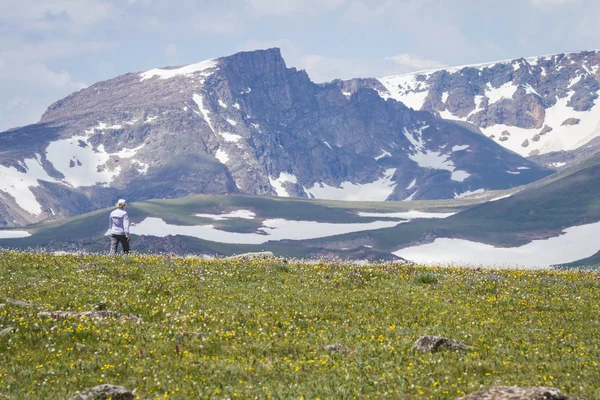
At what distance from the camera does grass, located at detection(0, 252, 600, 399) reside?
53.5ft

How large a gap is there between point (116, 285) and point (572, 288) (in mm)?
17858

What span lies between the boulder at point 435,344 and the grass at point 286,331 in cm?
39

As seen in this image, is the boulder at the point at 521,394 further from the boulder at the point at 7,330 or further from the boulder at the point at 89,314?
the boulder at the point at 7,330

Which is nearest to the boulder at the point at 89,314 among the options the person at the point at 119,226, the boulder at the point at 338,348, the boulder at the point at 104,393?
the boulder at the point at 338,348

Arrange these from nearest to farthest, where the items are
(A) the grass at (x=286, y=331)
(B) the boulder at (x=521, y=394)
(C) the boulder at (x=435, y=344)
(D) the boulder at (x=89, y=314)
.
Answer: (B) the boulder at (x=521, y=394) < (A) the grass at (x=286, y=331) < (C) the boulder at (x=435, y=344) < (D) the boulder at (x=89, y=314)

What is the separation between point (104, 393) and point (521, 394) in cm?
828

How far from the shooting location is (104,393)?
14562mm

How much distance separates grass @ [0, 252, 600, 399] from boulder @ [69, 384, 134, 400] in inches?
33.5

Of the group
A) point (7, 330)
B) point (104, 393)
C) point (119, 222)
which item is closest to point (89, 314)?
point (7, 330)

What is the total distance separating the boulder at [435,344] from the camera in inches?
741

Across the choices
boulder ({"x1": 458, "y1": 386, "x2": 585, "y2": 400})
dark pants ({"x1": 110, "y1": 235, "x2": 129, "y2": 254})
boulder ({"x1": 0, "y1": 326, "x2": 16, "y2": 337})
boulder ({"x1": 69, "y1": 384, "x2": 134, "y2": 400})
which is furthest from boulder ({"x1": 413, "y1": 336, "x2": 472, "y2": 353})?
dark pants ({"x1": 110, "y1": 235, "x2": 129, "y2": 254})

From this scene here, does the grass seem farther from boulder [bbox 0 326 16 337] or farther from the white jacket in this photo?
the white jacket

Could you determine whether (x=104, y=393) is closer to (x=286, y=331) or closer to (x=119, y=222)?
(x=286, y=331)

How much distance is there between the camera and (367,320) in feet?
74.2
